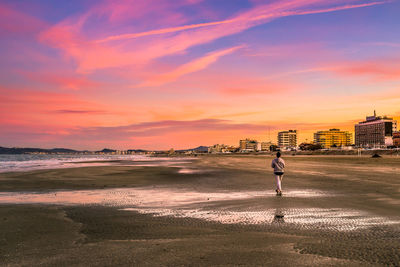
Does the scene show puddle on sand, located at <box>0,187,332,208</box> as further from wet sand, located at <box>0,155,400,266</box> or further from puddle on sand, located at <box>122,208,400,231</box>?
puddle on sand, located at <box>122,208,400,231</box>

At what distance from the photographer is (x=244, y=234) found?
8.64 meters

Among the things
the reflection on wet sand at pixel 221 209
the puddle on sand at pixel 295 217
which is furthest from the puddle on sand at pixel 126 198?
the puddle on sand at pixel 295 217

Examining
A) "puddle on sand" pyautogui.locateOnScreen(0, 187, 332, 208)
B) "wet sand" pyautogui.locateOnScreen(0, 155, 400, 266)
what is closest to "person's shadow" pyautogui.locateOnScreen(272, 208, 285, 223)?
"wet sand" pyautogui.locateOnScreen(0, 155, 400, 266)

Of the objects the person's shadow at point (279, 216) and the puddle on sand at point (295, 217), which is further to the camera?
the person's shadow at point (279, 216)

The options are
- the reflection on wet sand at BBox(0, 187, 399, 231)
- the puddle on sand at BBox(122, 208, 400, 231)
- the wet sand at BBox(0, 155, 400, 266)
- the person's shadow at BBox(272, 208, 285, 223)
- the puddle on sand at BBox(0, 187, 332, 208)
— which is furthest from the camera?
the puddle on sand at BBox(0, 187, 332, 208)

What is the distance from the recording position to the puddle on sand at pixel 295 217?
31.9ft

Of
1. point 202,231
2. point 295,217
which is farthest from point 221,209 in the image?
point 202,231

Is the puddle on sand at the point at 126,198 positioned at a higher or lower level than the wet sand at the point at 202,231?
lower

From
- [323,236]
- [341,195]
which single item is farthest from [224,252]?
[341,195]

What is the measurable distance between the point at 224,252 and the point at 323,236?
112 inches

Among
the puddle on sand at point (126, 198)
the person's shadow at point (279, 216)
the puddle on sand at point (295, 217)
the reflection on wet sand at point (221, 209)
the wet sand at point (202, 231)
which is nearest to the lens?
the wet sand at point (202, 231)

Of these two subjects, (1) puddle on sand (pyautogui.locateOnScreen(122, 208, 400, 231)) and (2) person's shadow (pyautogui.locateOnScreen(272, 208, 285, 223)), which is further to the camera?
(2) person's shadow (pyautogui.locateOnScreen(272, 208, 285, 223))

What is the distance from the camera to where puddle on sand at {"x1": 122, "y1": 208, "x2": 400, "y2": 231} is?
9723 millimetres

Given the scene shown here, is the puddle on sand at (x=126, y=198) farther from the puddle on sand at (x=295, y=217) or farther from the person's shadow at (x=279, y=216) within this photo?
the person's shadow at (x=279, y=216)
